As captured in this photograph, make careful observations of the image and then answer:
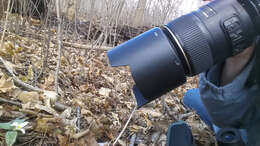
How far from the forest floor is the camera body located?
0.34 metres

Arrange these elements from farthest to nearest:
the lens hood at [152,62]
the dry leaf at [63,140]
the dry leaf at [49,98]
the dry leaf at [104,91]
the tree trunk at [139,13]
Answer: the tree trunk at [139,13], the dry leaf at [104,91], the dry leaf at [49,98], the dry leaf at [63,140], the lens hood at [152,62]

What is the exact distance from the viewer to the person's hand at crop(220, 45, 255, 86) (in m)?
0.58

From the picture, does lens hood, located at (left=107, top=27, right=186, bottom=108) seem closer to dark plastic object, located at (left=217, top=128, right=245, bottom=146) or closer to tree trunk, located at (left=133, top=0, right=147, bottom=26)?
dark plastic object, located at (left=217, top=128, right=245, bottom=146)

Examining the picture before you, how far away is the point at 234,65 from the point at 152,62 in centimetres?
26

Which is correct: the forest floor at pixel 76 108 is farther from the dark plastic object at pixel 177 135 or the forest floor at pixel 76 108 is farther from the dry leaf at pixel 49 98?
the dark plastic object at pixel 177 135

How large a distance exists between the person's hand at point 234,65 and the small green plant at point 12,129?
0.60 meters

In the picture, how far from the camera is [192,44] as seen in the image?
1.79 feet

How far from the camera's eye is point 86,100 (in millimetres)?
1001

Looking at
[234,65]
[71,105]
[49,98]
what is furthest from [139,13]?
[234,65]

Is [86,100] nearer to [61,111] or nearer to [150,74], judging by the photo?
[61,111]

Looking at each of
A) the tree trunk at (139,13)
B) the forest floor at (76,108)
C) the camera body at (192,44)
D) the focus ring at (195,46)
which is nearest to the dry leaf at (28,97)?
the forest floor at (76,108)

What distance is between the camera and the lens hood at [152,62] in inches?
19.9

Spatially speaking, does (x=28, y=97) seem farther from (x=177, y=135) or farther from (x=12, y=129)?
(x=177, y=135)

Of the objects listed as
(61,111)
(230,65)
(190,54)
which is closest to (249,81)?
(230,65)
